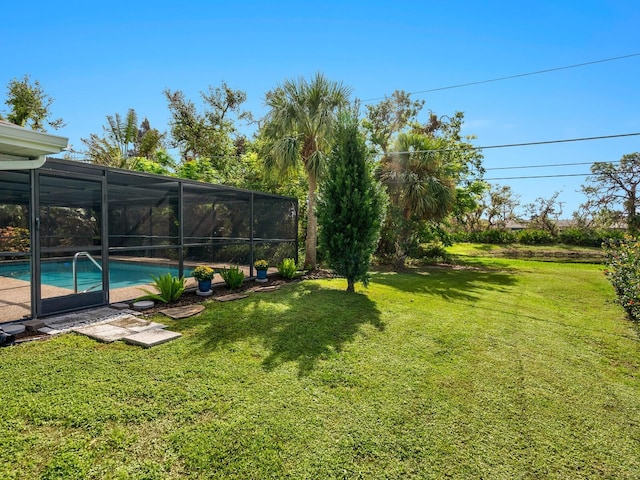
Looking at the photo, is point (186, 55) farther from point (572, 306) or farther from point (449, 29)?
point (572, 306)

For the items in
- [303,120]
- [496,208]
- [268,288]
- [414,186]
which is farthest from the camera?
[496,208]

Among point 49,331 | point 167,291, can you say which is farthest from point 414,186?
point 49,331

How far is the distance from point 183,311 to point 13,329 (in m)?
2.03

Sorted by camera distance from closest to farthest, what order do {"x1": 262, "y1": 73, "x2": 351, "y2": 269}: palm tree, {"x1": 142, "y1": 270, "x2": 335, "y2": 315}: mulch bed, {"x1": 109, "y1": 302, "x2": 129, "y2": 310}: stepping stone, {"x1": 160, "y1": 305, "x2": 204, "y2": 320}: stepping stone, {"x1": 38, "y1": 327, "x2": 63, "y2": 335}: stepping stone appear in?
1. {"x1": 38, "y1": 327, "x2": 63, "y2": 335}: stepping stone
2. {"x1": 160, "y1": 305, "x2": 204, "y2": 320}: stepping stone
3. {"x1": 109, "y1": 302, "x2": 129, "y2": 310}: stepping stone
4. {"x1": 142, "y1": 270, "x2": 335, "y2": 315}: mulch bed
5. {"x1": 262, "y1": 73, "x2": 351, "y2": 269}: palm tree

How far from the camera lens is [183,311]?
5.20m

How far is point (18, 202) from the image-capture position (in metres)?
4.17

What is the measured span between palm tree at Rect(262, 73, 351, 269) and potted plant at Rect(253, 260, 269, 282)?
2191 millimetres

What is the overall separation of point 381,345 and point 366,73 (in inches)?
481

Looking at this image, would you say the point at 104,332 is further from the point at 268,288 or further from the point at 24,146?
the point at 268,288

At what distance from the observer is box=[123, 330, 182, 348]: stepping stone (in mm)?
3777

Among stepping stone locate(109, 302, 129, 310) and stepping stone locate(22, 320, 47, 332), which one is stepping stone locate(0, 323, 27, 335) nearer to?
stepping stone locate(22, 320, 47, 332)

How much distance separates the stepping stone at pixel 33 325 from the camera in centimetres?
417

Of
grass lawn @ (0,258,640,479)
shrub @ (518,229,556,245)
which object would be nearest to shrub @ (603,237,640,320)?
grass lawn @ (0,258,640,479)

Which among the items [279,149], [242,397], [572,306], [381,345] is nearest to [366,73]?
[279,149]
